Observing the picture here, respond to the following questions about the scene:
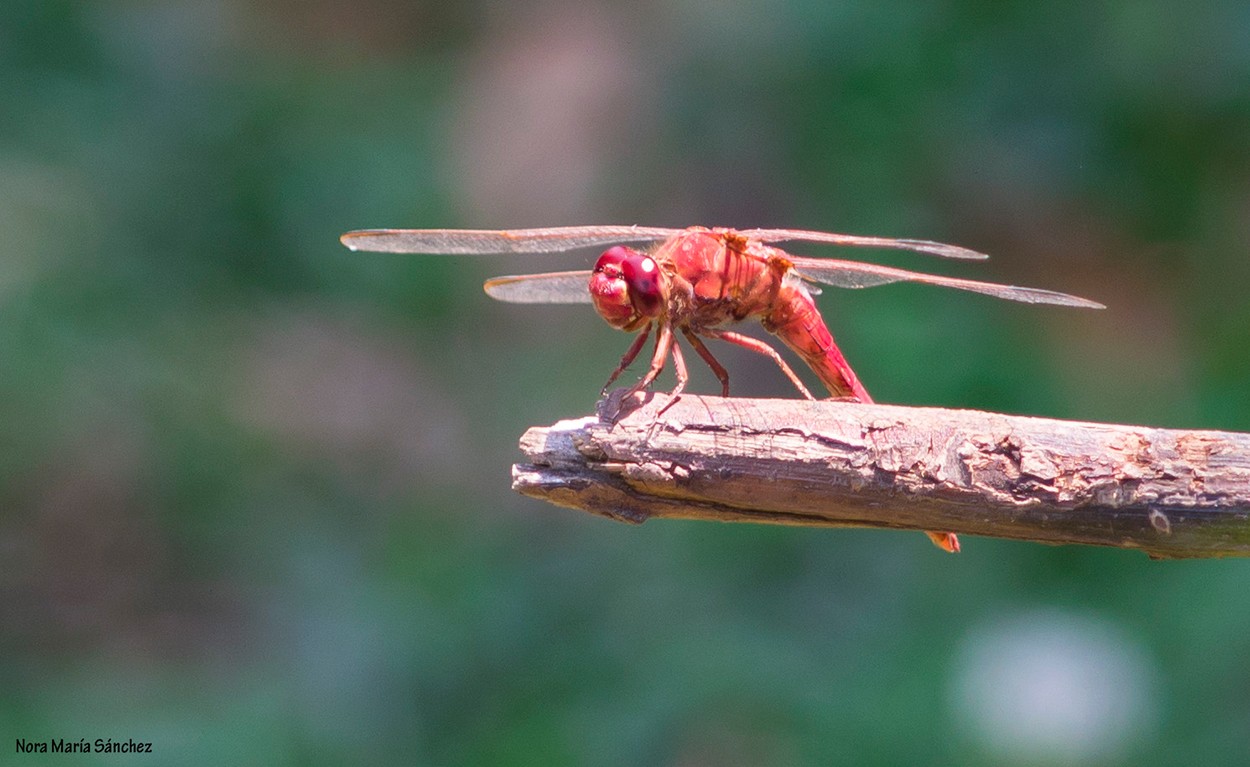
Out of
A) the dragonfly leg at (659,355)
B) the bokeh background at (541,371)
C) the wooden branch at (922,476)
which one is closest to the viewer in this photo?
the wooden branch at (922,476)

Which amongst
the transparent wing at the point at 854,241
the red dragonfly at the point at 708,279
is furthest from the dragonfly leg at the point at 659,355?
the transparent wing at the point at 854,241

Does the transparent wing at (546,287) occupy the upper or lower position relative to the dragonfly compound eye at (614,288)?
upper

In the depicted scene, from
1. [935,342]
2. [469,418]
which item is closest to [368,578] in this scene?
[469,418]

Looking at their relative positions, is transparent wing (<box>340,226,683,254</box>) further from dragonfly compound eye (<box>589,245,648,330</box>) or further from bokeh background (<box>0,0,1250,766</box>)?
bokeh background (<box>0,0,1250,766</box>)

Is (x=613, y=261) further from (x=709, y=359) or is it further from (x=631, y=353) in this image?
(x=709, y=359)

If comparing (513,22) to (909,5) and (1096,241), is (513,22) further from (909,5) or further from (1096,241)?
(1096,241)

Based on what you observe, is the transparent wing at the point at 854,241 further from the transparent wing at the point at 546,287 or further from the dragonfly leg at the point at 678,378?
the transparent wing at the point at 546,287
